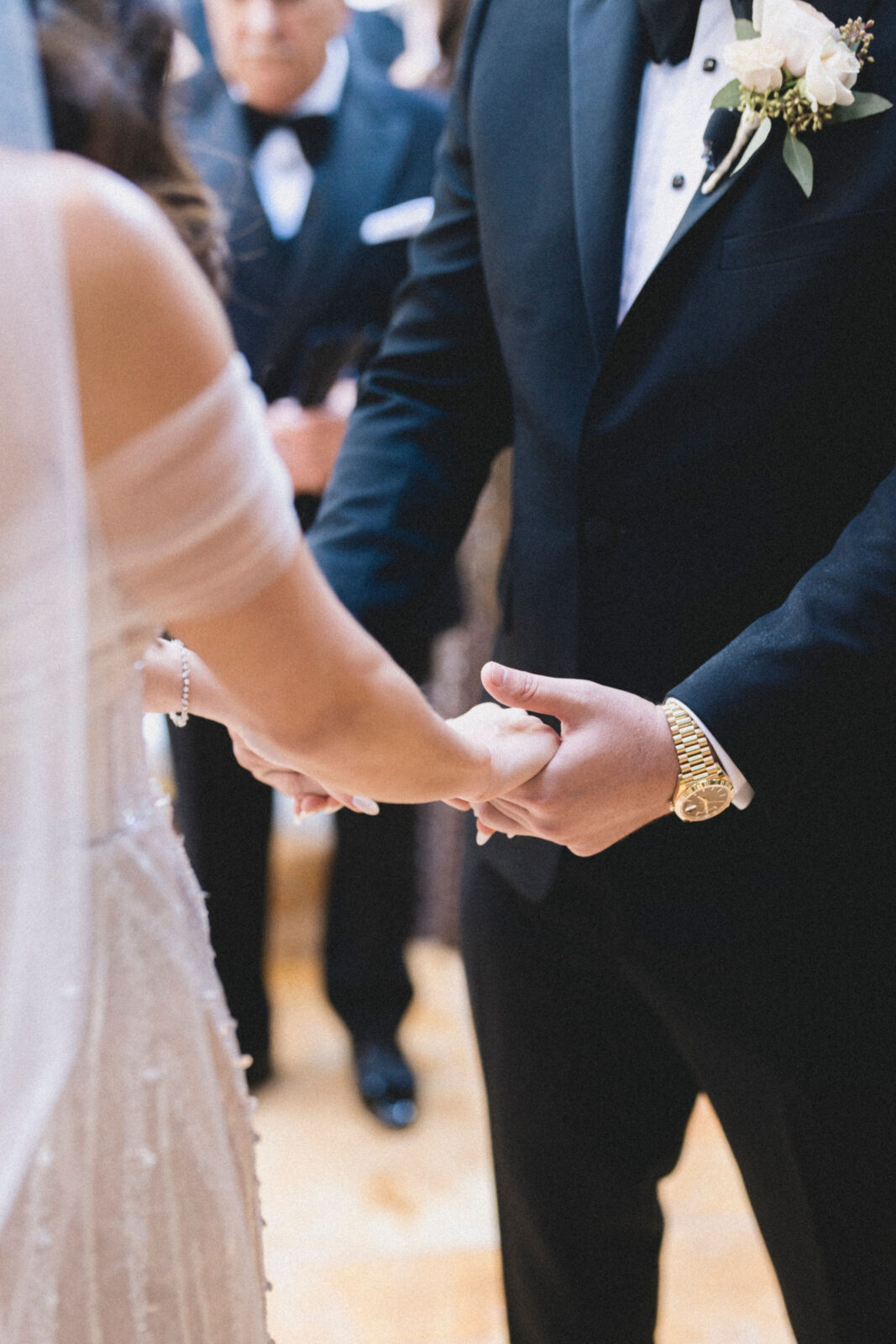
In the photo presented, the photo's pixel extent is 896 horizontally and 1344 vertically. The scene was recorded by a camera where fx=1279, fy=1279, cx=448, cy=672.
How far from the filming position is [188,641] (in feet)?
2.52

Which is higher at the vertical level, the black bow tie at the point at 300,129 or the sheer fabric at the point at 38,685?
the black bow tie at the point at 300,129

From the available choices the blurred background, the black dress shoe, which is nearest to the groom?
the blurred background

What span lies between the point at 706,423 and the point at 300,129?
1.48m

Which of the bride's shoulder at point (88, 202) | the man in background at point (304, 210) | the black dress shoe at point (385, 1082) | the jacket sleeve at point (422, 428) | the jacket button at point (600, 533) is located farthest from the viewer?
the black dress shoe at point (385, 1082)

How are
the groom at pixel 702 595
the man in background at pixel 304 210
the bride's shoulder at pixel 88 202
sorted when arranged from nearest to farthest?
the bride's shoulder at pixel 88 202 < the groom at pixel 702 595 < the man in background at pixel 304 210

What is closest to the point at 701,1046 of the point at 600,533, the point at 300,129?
the point at 600,533

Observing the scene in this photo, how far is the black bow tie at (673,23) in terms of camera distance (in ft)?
3.40

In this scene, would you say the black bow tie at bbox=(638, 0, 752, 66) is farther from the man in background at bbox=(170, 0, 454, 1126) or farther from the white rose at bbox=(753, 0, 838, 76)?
the man in background at bbox=(170, 0, 454, 1126)

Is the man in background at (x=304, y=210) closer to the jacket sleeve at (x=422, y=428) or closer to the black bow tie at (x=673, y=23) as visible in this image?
the jacket sleeve at (x=422, y=428)

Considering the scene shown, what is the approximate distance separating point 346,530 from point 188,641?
1.65 feet

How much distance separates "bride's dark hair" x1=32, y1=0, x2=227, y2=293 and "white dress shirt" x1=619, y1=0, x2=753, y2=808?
0.42 meters

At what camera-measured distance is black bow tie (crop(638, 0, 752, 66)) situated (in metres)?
1.04

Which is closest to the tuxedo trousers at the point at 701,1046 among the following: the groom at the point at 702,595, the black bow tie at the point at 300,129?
the groom at the point at 702,595

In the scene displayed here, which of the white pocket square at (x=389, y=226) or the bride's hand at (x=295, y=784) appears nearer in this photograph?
the bride's hand at (x=295, y=784)
